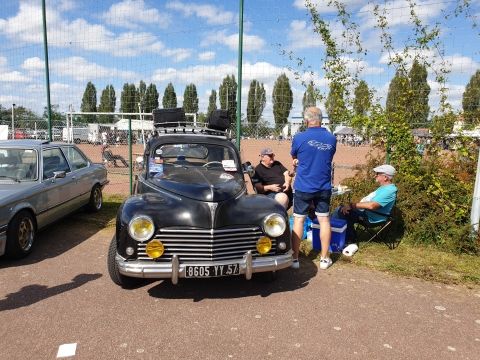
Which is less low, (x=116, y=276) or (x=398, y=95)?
(x=398, y=95)

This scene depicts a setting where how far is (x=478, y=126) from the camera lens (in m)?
5.86

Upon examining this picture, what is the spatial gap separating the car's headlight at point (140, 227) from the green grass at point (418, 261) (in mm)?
2564

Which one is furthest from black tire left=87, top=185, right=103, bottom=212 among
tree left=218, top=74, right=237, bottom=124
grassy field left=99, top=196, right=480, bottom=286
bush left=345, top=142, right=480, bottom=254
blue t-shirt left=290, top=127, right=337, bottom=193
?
bush left=345, top=142, right=480, bottom=254

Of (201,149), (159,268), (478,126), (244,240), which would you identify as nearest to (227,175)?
(201,149)

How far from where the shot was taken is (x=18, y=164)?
5.85 meters

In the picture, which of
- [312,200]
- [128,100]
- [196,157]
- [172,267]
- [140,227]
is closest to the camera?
[172,267]

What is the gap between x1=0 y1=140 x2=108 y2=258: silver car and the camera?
16.0ft

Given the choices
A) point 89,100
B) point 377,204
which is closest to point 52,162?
point 377,204

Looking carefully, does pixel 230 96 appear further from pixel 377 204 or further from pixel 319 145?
pixel 377 204

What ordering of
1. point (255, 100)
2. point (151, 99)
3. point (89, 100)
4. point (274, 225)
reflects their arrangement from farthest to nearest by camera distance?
1. point (89, 100)
2. point (151, 99)
3. point (255, 100)
4. point (274, 225)

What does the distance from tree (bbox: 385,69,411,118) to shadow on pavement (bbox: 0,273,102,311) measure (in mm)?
5166

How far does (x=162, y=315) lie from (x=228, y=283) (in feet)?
3.22

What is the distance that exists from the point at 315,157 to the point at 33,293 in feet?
11.3

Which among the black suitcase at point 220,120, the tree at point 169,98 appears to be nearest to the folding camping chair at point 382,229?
the black suitcase at point 220,120
